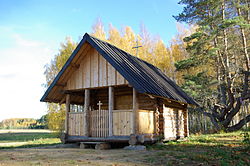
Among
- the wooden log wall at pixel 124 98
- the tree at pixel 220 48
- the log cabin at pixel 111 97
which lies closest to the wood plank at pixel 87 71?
the log cabin at pixel 111 97

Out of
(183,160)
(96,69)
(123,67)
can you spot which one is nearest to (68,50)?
(96,69)

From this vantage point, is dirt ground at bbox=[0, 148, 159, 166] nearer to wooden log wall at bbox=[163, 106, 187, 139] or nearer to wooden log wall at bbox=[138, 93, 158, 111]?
wooden log wall at bbox=[138, 93, 158, 111]

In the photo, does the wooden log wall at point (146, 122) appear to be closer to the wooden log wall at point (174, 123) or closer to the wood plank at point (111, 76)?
the wooden log wall at point (174, 123)

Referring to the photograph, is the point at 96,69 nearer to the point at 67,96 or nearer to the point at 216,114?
the point at 67,96

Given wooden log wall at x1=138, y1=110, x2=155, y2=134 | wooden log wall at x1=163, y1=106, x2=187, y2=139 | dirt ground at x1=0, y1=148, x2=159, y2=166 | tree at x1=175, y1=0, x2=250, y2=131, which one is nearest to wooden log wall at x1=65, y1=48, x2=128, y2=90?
wooden log wall at x1=138, y1=110, x2=155, y2=134

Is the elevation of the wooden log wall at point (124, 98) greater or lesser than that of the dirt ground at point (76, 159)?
greater

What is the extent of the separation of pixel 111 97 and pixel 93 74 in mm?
1931

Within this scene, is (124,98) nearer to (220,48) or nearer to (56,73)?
(220,48)

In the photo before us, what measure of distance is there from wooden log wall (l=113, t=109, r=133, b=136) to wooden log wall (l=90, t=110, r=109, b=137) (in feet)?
2.10

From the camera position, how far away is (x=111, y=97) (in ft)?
42.9

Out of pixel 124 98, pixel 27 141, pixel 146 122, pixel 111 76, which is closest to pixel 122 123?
pixel 146 122

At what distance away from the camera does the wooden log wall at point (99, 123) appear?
13243mm

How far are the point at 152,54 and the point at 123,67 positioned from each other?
21.9 metres

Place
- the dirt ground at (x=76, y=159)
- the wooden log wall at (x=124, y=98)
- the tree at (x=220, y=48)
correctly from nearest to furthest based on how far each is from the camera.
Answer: the dirt ground at (x=76, y=159)
the wooden log wall at (x=124, y=98)
the tree at (x=220, y=48)
